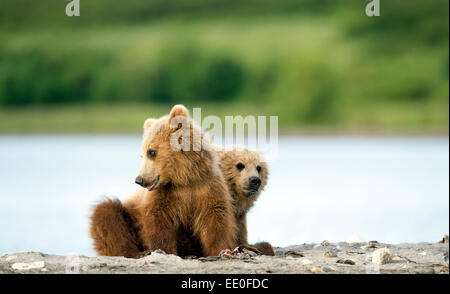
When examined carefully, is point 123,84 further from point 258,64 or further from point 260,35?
point 260,35

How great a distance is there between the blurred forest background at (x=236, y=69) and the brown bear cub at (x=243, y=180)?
76.9 ft

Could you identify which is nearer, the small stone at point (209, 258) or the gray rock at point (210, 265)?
the gray rock at point (210, 265)

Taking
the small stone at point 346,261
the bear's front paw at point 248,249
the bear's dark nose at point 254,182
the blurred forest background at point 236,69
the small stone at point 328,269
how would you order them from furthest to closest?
the blurred forest background at point 236,69 → the bear's dark nose at point 254,182 → the bear's front paw at point 248,249 → the small stone at point 346,261 → the small stone at point 328,269

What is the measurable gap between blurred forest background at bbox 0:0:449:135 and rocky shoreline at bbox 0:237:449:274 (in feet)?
80.1

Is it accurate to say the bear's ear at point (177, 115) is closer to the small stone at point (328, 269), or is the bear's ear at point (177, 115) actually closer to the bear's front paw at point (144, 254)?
the bear's front paw at point (144, 254)

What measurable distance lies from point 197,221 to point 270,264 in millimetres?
897

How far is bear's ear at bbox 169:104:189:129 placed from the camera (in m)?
6.12

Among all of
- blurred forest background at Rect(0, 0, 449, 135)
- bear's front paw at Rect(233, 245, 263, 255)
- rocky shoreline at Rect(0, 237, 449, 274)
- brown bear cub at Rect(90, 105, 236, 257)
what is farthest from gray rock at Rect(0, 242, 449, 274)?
blurred forest background at Rect(0, 0, 449, 135)

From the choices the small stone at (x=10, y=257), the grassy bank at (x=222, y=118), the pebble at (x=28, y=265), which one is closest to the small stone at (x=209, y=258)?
the pebble at (x=28, y=265)

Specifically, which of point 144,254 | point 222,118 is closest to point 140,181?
point 144,254

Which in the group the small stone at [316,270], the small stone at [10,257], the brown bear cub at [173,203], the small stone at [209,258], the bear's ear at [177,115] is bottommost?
the small stone at [316,270]

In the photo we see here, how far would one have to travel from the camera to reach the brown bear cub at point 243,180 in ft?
22.1

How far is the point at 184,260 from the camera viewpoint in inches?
221
